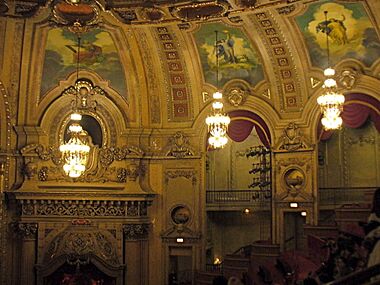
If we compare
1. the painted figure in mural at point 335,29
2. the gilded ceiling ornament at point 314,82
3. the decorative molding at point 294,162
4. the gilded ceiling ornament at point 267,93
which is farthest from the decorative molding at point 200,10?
the decorative molding at point 294,162

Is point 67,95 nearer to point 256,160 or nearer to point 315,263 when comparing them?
point 256,160

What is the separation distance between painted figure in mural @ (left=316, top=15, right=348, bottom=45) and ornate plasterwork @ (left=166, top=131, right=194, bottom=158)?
4.57 m

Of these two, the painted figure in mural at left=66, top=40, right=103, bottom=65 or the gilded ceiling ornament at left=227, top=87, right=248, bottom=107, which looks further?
the painted figure in mural at left=66, top=40, right=103, bottom=65

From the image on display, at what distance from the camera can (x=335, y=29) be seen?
46.9ft

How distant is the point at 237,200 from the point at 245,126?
3.69 meters

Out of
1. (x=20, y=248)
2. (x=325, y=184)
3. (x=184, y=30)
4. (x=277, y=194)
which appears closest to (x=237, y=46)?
(x=184, y=30)

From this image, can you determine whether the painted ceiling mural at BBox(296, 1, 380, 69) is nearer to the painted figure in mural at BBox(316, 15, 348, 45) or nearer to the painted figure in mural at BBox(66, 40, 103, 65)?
the painted figure in mural at BBox(316, 15, 348, 45)

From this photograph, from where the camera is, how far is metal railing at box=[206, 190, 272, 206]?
61.0ft

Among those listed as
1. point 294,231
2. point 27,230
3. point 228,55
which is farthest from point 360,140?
point 27,230

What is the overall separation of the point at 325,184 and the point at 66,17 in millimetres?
8676

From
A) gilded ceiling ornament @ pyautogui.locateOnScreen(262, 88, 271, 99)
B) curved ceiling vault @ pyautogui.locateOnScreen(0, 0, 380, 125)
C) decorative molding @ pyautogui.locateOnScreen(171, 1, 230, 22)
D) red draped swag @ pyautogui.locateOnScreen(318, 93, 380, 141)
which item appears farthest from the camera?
gilded ceiling ornament @ pyautogui.locateOnScreen(262, 88, 271, 99)

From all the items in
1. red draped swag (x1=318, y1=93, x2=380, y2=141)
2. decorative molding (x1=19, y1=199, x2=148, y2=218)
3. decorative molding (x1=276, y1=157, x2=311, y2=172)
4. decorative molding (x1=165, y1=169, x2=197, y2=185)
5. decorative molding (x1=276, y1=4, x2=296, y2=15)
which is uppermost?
decorative molding (x1=276, y1=4, x2=296, y2=15)

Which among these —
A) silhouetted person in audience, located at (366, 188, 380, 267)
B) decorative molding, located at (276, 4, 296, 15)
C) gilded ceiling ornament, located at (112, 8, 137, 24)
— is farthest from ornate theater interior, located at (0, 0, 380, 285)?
silhouetted person in audience, located at (366, 188, 380, 267)

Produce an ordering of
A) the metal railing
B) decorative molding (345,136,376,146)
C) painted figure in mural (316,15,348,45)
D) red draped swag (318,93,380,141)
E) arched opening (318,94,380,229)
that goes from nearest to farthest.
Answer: painted figure in mural (316,15,348,45) → red draped swag (318,93,380,141) → arched opening (318,94,380,229) → decorative molding (345,136,376,146) → the metal railing
